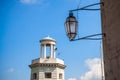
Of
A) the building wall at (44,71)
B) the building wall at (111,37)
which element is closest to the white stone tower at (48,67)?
the building wall at (44,71)

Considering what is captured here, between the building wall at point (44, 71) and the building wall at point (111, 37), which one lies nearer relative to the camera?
the building wall at point (111, 37)

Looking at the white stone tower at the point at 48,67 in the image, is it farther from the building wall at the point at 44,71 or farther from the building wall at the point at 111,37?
the building wall at the point at 111,37

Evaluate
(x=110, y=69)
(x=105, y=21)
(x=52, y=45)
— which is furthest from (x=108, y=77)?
(x=52, y=45)

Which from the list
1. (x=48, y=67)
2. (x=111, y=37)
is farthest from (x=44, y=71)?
(x=111, y=37)

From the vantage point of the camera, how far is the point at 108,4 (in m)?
5.68

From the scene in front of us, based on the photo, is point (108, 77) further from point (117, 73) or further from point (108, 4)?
point (108, 4)

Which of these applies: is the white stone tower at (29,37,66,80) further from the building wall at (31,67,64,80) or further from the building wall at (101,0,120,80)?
the building wall at (101,0,120,80)

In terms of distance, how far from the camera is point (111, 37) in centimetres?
547

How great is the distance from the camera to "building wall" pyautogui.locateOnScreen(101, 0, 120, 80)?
5.07 m

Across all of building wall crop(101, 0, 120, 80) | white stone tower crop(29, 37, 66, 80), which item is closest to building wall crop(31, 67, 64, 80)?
white stone tower crop(29, 37, 66, 80)

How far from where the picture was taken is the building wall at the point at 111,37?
5074mm

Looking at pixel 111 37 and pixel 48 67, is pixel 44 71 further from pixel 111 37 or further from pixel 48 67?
pixel 111 37

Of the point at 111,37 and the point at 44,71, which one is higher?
the point at 44,71

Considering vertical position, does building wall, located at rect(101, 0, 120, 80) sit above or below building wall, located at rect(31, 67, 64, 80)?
below
